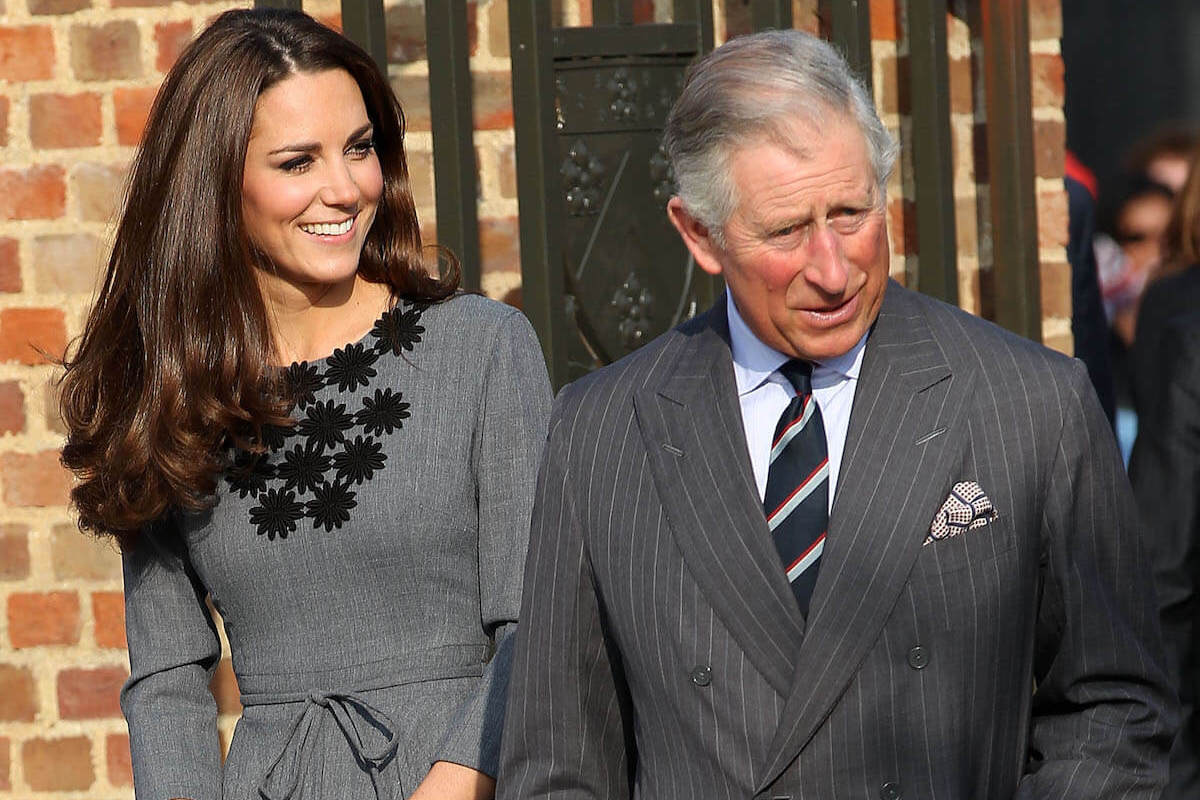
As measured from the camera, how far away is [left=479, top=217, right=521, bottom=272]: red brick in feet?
12.0

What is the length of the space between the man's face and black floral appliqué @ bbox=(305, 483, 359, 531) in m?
0.79

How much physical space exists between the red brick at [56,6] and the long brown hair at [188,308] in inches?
38.7

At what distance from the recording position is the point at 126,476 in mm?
2639

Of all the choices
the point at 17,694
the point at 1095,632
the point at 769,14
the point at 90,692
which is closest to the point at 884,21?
the point at 769,14

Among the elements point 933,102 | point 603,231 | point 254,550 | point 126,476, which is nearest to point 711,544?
point 254,550

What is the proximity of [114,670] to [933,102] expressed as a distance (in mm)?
2045

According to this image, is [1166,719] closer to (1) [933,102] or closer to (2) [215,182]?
(2) [215,182]

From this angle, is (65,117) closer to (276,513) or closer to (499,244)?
(499,244)

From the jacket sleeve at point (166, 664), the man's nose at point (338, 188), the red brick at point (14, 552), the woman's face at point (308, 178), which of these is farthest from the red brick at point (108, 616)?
the man's nose at point (338, 188)

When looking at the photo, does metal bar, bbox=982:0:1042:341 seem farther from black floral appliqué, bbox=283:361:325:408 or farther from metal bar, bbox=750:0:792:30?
black floral appliqué, bbox=283:361:325:408

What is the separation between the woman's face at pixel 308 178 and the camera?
261 centimetres

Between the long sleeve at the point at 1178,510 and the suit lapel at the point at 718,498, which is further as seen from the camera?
the long sleeve at the point at 1178,510

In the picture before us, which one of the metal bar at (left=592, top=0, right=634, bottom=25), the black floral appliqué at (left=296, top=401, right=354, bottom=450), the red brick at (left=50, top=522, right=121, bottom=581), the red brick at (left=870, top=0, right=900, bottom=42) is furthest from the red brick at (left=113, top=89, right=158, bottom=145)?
the red brick at (left=870, top=0, right=900, bottom=42)

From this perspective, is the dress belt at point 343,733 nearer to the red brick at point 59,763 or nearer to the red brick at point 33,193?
the red brick at point 59,763
